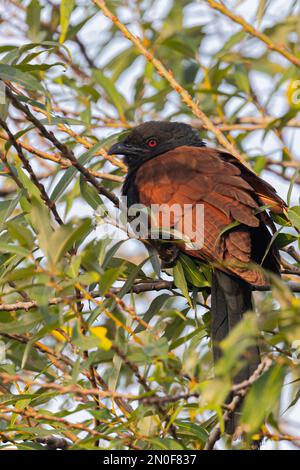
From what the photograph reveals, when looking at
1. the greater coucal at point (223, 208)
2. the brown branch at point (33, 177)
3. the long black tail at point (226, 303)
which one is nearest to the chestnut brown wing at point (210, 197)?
the greater coucal at point (223, 208)

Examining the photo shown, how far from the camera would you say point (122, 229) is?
3.03 m

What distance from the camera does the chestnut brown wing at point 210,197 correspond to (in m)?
3.29

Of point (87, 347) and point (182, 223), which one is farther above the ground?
point (182, 223)

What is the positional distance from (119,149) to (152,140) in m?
0.29

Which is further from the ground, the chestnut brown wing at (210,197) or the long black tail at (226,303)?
the chestnut brown wing at (210,197)

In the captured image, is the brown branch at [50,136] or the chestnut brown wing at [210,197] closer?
the brown branch at [50,136]

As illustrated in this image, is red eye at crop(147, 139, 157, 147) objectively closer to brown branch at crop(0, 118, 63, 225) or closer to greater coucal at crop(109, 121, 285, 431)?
greater coucal at crop(109, 121, 285, 431)

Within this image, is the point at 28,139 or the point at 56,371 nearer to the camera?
the point at 56,371

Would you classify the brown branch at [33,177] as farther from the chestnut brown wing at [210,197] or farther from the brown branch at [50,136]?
the chestnut brown wing at [210,197]

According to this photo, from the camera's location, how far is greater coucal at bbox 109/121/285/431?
3.24m

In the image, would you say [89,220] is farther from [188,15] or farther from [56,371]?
[188,15]
